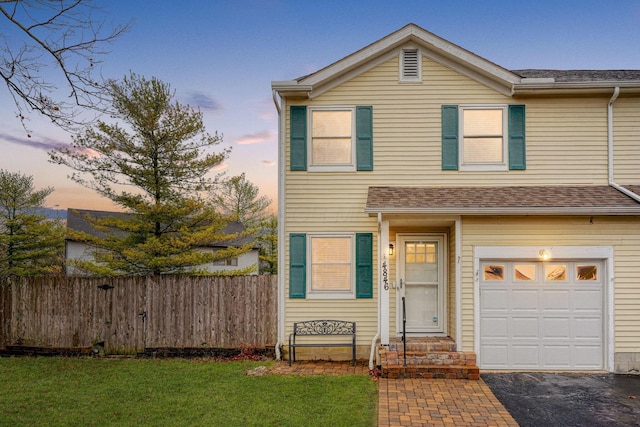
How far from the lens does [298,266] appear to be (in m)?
9.38

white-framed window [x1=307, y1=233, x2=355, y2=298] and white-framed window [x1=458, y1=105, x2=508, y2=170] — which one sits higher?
white-framed window [x1=458, y1=105, x2=508, y2=170]

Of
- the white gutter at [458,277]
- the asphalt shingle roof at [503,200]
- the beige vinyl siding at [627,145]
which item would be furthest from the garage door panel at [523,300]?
the beige vinyl siding at [627,145]

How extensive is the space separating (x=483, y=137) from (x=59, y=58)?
792 centimetres

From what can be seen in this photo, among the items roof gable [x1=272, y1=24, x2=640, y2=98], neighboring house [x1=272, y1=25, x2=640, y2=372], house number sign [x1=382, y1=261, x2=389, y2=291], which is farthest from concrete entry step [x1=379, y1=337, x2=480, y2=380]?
roof gable [x1=272, y1=24, x2=640, y2=98]

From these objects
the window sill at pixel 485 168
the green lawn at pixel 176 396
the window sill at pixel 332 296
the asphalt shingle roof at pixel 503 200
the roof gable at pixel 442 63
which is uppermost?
the roof gable at pixel 442 63

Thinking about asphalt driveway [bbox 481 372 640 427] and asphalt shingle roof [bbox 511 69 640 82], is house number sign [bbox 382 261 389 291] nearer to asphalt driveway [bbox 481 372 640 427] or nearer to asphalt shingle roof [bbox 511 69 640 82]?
asphalt driveway [bbox 481 372 640 427]

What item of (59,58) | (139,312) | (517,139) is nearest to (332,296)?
(139,312)

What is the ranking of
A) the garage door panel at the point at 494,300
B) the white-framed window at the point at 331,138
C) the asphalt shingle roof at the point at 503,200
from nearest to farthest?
the asphalt shingle roof at the point at 503,200 < the garage door panel at the point at 494,300 < the white-framed window at the point at 331,138

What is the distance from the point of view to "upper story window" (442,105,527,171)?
938 centimetres

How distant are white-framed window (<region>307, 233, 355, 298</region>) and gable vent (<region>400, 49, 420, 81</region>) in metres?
3.62

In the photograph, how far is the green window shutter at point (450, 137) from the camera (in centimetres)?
944

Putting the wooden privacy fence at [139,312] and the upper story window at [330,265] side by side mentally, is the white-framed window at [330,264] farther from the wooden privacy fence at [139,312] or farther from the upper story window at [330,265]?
the wooden privacy fence at [139,312]

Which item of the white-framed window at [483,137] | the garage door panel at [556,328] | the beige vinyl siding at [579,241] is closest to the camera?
the beige vinyl siding at [579,241]

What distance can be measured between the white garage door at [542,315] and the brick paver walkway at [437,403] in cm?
124
